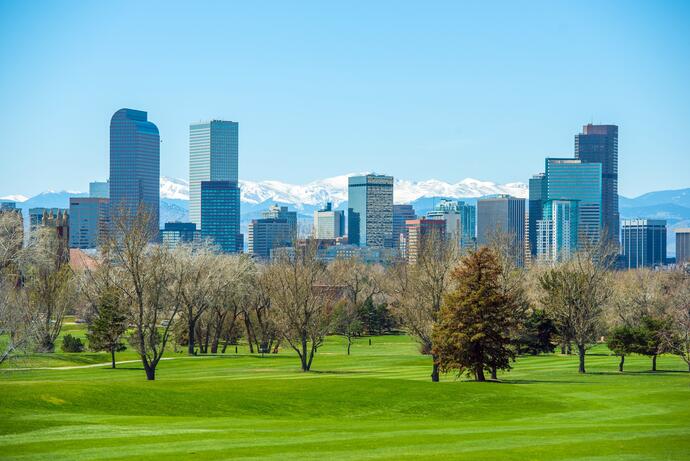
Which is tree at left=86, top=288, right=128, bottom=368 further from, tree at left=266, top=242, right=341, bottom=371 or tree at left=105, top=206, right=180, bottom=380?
tree at left=266, top=242, right=341, bottom=371

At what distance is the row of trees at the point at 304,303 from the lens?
195ft

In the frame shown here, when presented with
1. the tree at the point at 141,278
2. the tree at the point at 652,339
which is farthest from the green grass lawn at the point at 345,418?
the tree at the point at 652,339

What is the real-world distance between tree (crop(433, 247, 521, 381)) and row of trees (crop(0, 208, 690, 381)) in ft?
0.25

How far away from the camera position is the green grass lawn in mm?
32031

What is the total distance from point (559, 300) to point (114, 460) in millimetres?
50677

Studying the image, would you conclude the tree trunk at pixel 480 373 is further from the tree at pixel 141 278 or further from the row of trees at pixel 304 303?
the tree at pixel 141 278

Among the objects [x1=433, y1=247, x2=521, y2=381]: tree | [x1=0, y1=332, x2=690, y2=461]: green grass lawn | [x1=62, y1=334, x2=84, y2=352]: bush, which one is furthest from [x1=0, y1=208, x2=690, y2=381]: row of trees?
[x1=0, y1=332, x2=690, y2=461]: green grass lawn

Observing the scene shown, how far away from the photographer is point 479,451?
32.5 metres

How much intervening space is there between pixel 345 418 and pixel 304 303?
28.9 metres

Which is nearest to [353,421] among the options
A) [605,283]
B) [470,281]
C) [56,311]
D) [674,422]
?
[674,422]

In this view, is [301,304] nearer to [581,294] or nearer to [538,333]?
[581,294]

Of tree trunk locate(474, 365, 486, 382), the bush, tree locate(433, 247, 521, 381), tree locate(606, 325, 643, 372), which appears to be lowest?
the bush

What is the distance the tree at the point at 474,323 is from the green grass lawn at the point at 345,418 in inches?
130

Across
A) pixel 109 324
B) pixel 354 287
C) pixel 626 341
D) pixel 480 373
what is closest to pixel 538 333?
pixel 626 341
